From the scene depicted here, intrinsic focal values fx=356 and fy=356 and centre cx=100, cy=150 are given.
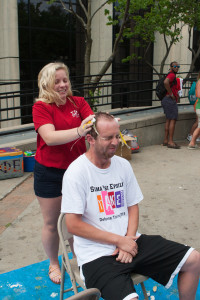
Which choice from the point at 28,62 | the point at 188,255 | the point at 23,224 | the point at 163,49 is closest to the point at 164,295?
the point at 188,255

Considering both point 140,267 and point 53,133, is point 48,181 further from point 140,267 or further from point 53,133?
point 140,267

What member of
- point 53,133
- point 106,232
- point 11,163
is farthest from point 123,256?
point 11,163

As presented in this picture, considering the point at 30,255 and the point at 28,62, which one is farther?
the point at 28,62

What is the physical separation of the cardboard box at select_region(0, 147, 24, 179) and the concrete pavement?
11 cm

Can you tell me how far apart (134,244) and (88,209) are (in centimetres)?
40

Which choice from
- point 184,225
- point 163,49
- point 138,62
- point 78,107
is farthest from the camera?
point 138,62

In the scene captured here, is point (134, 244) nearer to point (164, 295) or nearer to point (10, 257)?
point (164, 295)

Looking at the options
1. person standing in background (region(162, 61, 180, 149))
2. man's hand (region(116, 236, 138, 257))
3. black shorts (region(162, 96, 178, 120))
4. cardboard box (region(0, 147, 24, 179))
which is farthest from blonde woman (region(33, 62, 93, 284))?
black shorts (region(162, 96, 178, 120))

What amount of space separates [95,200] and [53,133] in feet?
2.02

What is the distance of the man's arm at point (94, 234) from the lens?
239cm

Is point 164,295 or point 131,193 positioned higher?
point 131,193

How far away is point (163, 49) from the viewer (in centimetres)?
1616

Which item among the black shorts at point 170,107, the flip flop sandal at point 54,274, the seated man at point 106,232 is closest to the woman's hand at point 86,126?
the seated man at point 106,232

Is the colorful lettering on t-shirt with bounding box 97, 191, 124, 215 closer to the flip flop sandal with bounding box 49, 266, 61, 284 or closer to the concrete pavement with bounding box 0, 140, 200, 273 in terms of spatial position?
the flip flop sandal with bounding box 49, 266, 61, 284
